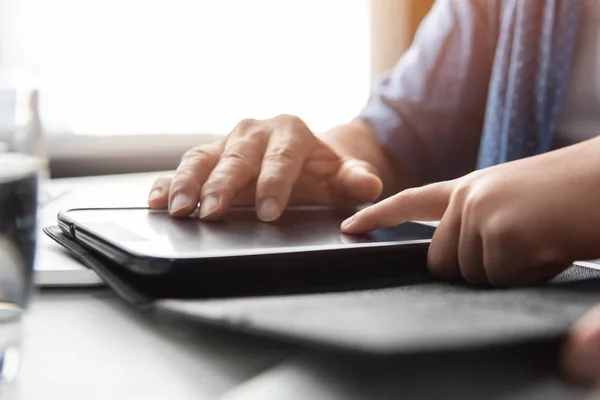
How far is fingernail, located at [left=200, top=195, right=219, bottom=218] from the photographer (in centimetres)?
46

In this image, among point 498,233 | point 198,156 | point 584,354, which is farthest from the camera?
point 198,156

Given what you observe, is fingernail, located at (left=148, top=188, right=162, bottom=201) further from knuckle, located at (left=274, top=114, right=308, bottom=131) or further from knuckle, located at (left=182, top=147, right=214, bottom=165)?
knuckle, located at (left=274, top=114, right=308, bottom=131)

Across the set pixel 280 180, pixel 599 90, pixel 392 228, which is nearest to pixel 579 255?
pixel 392 228

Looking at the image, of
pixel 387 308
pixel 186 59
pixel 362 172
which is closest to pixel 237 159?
pixel 362 172

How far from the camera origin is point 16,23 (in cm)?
112

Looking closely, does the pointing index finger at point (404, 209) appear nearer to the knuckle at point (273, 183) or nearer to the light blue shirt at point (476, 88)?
the knuckle at point (273, 183)

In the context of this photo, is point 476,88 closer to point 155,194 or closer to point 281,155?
point 281,155

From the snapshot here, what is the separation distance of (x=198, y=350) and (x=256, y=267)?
0.17 ft

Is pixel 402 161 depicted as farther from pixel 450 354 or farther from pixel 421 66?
pixel 450 354

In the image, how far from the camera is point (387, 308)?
23 centimetres

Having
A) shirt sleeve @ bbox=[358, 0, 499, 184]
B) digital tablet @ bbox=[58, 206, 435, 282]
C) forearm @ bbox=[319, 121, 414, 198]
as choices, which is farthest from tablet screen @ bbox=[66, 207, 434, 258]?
shirt sleeve @ bbox=[358, 0, 499, 184]

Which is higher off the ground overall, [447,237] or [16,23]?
[16,23]

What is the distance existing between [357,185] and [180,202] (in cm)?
21

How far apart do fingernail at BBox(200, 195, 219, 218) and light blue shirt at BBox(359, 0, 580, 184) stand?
0.49m
